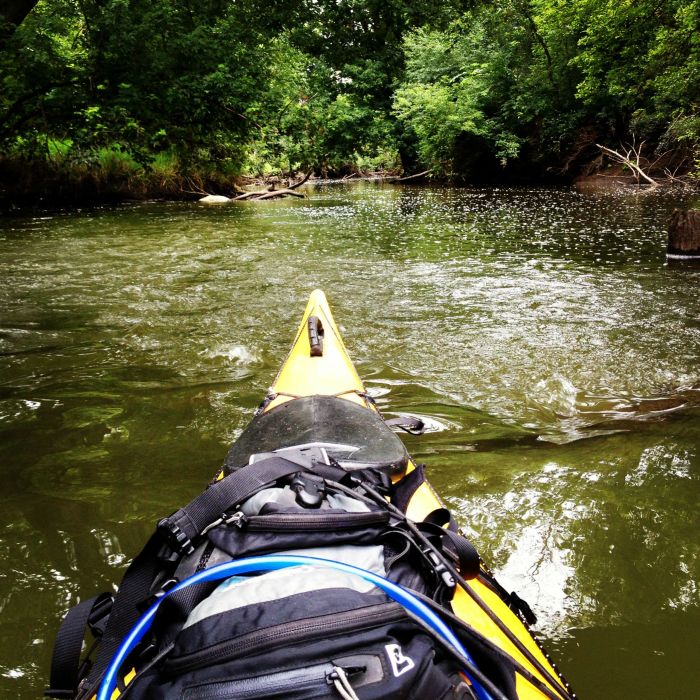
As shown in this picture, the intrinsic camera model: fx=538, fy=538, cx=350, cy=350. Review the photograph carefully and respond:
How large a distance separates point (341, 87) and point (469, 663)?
10.5 meters

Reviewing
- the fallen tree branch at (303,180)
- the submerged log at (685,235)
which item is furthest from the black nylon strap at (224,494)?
the fallen tree branch at (303,180)

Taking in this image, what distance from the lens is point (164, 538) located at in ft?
3.80

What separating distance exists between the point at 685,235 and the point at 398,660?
724cm

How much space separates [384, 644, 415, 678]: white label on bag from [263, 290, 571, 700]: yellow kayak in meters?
0.34

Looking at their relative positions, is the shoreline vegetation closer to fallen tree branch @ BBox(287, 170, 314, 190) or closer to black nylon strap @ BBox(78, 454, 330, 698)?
fallen tree branch @ BBox(287, 170, 314, 190)

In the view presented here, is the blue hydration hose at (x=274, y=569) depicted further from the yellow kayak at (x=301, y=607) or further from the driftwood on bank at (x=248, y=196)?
the driftwood on bank at (x=248, y=196)

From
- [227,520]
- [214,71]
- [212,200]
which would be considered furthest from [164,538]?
[212,200]

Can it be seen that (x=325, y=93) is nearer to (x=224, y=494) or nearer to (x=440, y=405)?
(x=440, y=405)

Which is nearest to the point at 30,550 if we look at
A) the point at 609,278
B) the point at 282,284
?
the point at 282,284

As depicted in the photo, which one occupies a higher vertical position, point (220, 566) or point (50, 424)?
point (220, 566)

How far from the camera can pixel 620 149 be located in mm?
17172

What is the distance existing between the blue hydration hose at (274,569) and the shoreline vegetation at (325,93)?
14.6ft

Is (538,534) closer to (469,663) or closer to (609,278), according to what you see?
(469,663)

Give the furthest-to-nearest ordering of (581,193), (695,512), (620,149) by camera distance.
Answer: (620,149), (581,193), (695,512)
